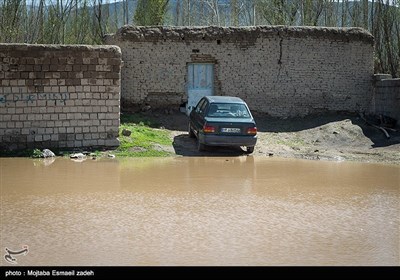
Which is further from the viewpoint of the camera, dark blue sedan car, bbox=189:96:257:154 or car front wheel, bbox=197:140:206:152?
car front wheel, bbox=197:140:206:152

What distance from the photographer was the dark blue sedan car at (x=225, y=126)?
14375 millimetres

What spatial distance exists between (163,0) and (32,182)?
75.3 ft

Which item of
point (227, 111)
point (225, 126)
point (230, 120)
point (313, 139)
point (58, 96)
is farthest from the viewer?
point (313, 139)

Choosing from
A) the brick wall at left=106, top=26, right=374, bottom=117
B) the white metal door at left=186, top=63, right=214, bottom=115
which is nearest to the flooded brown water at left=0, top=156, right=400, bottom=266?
the brick wall at left=106, top=26, right=374, bottom=117

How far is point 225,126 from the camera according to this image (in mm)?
14438

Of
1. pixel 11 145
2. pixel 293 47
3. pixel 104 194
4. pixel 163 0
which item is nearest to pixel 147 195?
pixel 104 194

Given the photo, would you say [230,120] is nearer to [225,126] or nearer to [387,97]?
[225,126]

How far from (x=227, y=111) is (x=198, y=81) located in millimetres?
4906

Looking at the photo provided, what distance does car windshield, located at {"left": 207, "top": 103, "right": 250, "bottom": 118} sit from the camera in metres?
15.0

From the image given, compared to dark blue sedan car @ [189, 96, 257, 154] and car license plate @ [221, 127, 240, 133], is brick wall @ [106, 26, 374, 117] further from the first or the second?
car license plate @ [221, 127, 240, 133]

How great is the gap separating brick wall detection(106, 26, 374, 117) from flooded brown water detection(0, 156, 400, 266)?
6580 mm

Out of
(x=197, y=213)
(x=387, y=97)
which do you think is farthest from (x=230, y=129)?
(x=387, y=97)

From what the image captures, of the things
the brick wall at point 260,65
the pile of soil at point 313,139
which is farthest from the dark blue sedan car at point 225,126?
the brick wall at point 260,65
